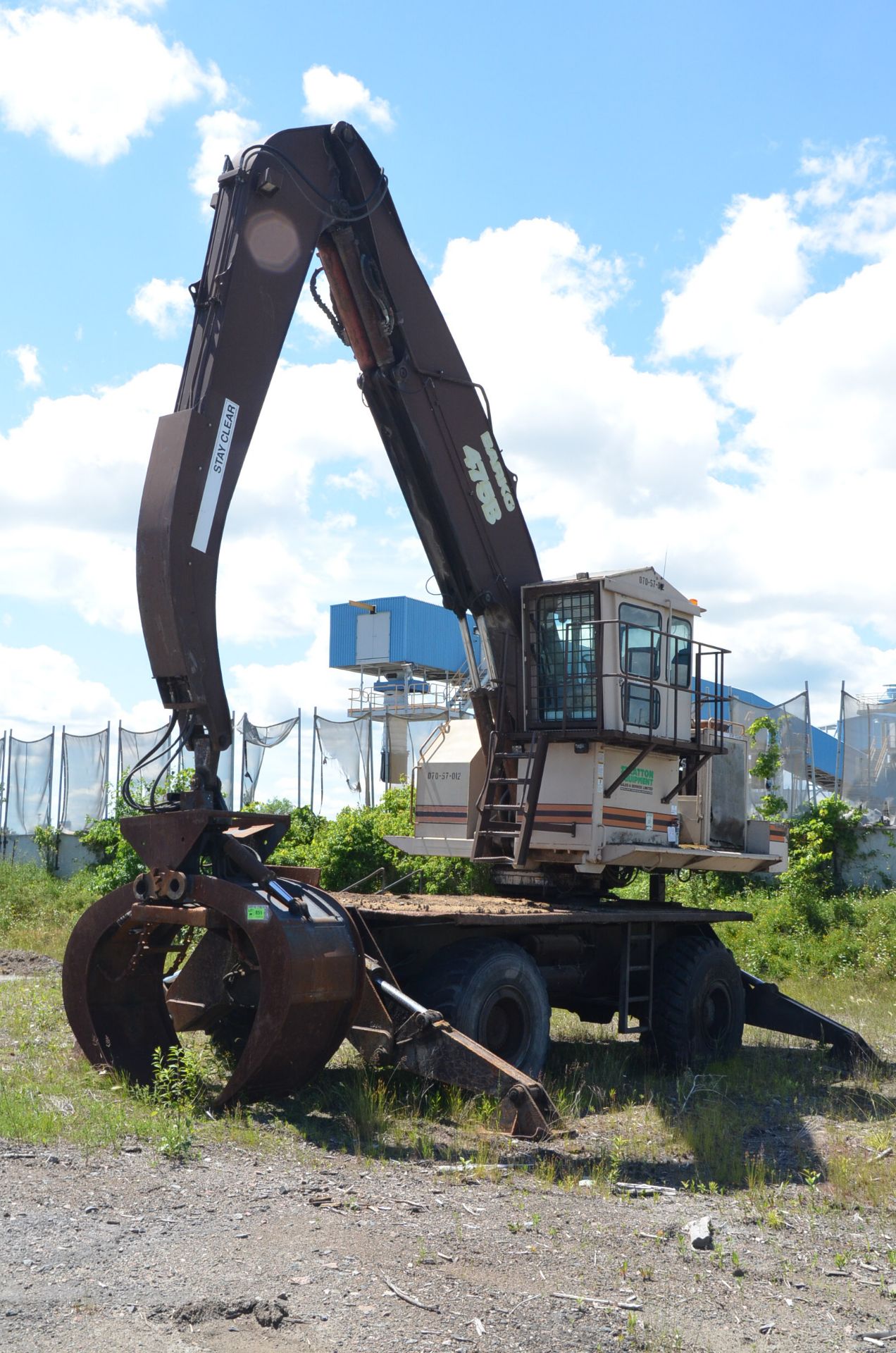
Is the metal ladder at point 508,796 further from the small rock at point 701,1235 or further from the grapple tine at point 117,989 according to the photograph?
the small rock at point 701,1235

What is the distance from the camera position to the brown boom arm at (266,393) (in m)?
8.43

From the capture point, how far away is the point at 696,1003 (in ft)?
39.0

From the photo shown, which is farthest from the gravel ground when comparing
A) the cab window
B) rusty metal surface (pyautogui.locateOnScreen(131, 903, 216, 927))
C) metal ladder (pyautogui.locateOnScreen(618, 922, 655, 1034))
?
the cab window

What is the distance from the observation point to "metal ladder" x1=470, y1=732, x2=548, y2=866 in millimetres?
11164

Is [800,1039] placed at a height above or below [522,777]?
below

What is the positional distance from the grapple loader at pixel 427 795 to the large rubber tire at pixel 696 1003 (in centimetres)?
3

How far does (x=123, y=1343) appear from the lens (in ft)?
14.3

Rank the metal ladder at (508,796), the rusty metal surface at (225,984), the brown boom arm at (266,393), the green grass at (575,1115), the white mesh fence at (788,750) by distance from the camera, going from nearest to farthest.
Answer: the green grass at (575,1115), the rusty metal surface at (225,984), the brown boom arm at (266,393), the metal ladder at (508,796), the white mesh fence at (788,750)

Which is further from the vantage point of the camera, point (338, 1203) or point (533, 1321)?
point (338, 1203)

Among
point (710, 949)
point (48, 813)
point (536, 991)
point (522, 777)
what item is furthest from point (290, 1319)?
point (48, 813)

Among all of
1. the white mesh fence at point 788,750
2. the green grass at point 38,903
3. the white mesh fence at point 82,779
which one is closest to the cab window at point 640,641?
the white mesh fence at point 788,750

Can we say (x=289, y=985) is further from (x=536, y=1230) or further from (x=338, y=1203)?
(x=536, y=1230)

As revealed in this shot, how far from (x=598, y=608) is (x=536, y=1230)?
20.8 feet

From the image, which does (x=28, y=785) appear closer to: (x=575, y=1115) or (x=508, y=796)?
(x=508, y=796)
